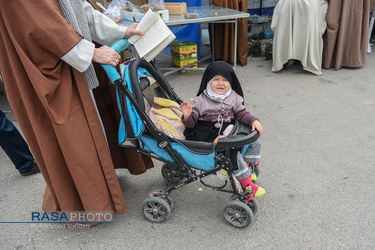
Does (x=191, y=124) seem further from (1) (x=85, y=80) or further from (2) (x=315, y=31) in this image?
(2) (x=315, y=31)

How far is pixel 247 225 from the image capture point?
218cm

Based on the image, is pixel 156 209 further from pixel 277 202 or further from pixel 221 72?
pixel 221 72

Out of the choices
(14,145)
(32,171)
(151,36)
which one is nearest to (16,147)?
(14,145)

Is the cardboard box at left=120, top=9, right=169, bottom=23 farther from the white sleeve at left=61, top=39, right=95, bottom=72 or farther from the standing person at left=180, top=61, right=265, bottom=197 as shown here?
the white sleeve at left=61, top=39, right=95, bottom=72

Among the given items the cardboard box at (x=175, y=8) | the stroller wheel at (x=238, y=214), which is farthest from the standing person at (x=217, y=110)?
the cardboard box at (x=175, y=8)

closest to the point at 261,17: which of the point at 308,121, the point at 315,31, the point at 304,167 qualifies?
the point at 315,31

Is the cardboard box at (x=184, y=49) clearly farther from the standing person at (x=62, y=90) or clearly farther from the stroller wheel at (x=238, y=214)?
the stroller wheel at (x=238, y=214)

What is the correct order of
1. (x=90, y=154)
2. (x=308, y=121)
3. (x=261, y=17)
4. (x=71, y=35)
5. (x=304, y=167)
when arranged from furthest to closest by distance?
1. (x=261, y=17)
2. (x=308, y=121)
3. (x=304, y=167)
4. (x=90, y=154)
5. (x=71, y=35)

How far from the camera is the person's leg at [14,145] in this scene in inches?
105

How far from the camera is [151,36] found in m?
1.94

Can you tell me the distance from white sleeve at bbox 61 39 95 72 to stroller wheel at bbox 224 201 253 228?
1.34 m

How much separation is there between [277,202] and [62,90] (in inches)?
71.9

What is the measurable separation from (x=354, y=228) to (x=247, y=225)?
0.77 metres

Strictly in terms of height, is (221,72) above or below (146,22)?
below
